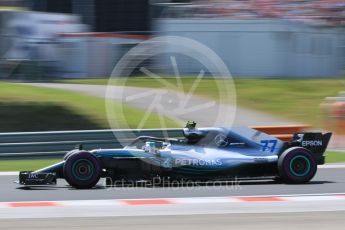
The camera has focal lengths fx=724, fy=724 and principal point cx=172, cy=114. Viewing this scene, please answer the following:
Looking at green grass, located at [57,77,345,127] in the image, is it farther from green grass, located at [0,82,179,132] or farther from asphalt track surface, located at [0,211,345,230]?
asphalt track surface, located at [0,211,345,230]

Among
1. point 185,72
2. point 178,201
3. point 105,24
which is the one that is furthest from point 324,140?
point 105,24

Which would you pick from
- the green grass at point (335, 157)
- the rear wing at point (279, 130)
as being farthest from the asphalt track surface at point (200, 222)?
the green grass at point (335, 157)

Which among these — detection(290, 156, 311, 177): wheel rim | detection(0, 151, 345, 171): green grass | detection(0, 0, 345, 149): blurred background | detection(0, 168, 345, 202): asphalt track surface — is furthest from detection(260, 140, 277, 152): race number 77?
detection(0, 0, 345, 149): blurred background

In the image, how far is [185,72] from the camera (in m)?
22.5

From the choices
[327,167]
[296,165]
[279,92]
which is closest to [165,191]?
[296,165]

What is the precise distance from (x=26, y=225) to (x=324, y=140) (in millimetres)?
4562

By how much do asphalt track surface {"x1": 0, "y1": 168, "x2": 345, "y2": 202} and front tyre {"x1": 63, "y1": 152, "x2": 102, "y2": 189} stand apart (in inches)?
5.2

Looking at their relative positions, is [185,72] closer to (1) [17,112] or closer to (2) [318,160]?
(1) [17,112]

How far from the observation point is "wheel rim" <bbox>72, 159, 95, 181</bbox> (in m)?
8.96

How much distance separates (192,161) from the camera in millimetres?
9094

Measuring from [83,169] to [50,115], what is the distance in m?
8.09

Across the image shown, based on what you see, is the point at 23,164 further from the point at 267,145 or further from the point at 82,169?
the point at 267,145

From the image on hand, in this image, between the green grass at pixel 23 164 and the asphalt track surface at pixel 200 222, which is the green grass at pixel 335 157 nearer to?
the green grass at pixel 23 164

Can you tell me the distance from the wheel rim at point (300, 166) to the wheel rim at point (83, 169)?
253cm
